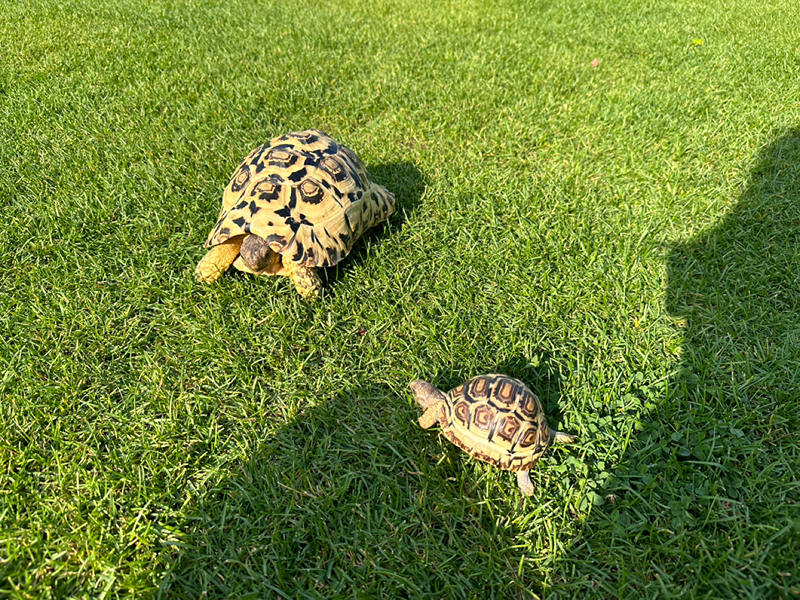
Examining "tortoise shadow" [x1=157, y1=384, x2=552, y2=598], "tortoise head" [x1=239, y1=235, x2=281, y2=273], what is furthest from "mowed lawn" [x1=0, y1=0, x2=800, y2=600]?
"tortoise head" [x1=239, y1=235, x2=281, y2=273]

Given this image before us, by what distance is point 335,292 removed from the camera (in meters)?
3.08

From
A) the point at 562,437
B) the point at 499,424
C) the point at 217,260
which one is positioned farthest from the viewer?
the point at 217,260

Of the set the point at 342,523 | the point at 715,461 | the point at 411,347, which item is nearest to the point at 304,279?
the point at 411,347

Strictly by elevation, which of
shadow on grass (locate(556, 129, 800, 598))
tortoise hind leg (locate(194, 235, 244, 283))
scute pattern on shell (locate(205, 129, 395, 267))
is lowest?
shadow on grass (locate(556, 129, 800, 598))

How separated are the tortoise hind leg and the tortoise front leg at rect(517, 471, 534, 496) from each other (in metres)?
2.21

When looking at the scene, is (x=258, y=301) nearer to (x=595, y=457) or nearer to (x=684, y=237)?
(x=595, y=457)

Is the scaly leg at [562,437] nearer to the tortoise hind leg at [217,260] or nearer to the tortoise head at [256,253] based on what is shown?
the tortoise head at [256,253]

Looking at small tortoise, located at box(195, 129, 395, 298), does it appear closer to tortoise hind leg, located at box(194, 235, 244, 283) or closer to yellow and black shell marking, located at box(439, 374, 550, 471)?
tortoise hind leg, located at box(194, 235, 244, 283)

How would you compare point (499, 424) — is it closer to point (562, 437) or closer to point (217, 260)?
point (562, 437)

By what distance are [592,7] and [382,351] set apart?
8474 mm

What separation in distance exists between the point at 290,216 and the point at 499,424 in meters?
1.85

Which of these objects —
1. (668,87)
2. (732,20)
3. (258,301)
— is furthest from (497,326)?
(732,20)

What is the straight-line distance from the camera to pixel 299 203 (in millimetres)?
3006

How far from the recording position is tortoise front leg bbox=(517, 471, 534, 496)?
2.13m
